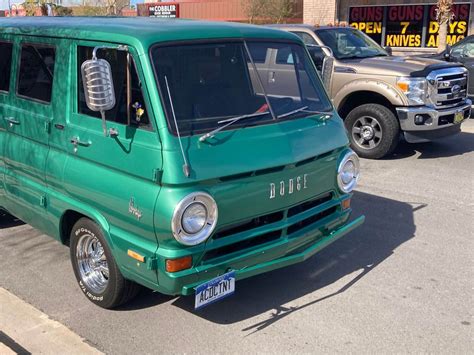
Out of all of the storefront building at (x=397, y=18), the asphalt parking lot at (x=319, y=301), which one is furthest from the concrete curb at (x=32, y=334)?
the storefront building at (x=397, y=18)

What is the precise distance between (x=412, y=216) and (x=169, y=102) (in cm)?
360

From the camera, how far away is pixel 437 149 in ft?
30.5

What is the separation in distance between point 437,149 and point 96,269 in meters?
6.86

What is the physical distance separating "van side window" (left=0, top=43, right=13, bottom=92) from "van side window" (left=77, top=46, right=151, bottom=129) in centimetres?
127

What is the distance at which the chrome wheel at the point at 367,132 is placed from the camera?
8.56 meters

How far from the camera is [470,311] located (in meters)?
4.11

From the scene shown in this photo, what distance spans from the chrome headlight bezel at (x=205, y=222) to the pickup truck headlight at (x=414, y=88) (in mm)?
5558

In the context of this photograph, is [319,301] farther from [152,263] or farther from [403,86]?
[403,86]

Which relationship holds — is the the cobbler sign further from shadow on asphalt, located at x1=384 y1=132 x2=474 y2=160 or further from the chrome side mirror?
the chrome side mirror

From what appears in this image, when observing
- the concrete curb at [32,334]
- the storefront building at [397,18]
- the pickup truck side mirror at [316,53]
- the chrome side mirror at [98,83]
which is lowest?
the concrete curb at [32,334]

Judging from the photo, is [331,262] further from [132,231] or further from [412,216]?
[132,231]

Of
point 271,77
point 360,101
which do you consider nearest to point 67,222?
point 271,77

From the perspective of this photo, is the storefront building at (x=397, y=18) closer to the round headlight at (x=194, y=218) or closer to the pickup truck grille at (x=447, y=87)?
the pickup truck grille at (x=447, y=87)

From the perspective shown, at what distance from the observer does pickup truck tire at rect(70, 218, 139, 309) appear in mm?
3875
